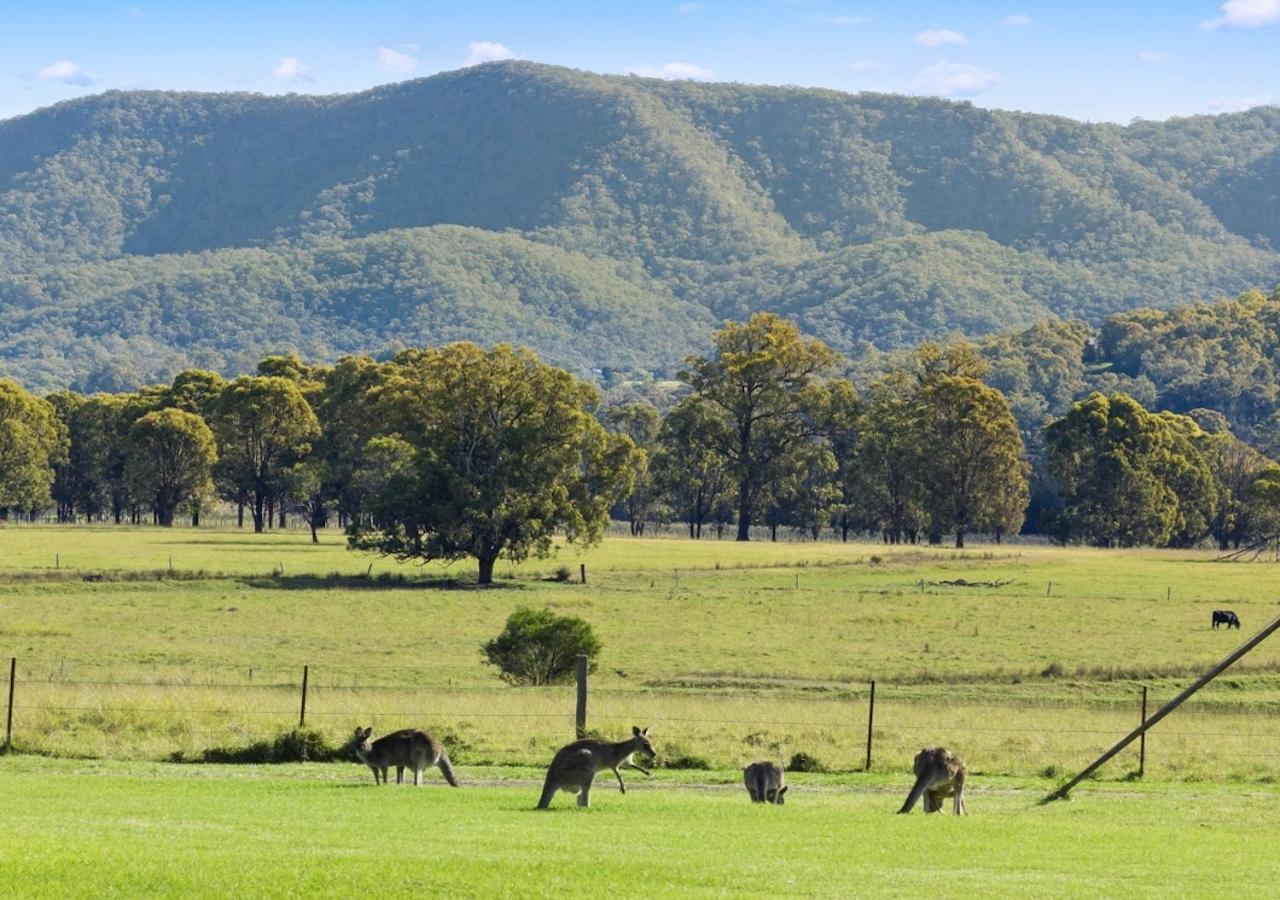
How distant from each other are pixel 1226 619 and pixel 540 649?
2718 centimetres

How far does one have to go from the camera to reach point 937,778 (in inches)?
755

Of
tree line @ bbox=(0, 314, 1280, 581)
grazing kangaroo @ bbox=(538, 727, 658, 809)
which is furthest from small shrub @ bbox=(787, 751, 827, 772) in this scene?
tree line @ bbox=(0, 314, 1280, 581)

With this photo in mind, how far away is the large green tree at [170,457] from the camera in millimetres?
117562

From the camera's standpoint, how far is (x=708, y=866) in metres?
14.8

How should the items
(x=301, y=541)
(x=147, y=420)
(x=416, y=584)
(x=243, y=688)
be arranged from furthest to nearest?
1. (x=147, y=420)
2. (x=301, y=541)
3. (x=416, y=584)
4. (x=243, y=688)

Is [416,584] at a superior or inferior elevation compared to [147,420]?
inferior

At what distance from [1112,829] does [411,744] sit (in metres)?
8.16

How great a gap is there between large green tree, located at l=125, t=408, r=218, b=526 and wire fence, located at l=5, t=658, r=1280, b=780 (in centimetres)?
8187

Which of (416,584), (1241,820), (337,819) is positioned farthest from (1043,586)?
(337,819)

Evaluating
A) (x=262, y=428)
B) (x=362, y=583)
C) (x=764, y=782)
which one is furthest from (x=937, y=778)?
(x=262, y=428)

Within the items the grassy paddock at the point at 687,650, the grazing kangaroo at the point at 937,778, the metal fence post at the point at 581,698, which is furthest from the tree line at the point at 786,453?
the grazing kangaroo at the point at 937,778

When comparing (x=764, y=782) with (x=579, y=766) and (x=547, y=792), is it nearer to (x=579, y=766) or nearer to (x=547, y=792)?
(x=579, y=766)

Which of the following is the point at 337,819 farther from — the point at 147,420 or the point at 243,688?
the point at 147,420

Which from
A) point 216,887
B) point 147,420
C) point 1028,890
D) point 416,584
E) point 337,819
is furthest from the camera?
point 147,420
